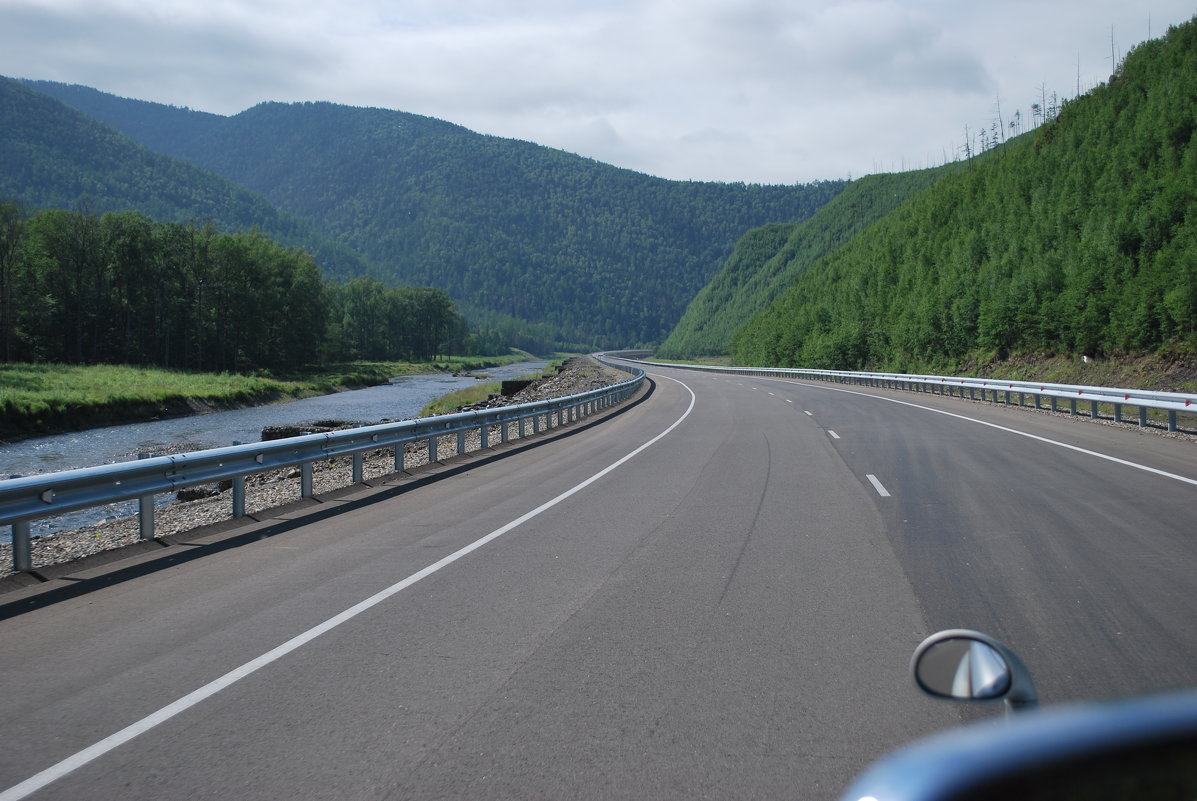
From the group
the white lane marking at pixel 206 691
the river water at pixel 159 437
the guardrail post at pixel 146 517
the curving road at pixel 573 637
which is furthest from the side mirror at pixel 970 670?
the river water at pixel 159 437

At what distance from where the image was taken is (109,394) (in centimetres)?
4125

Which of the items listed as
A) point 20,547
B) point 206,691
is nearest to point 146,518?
point 20,547

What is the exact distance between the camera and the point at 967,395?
36812 mm

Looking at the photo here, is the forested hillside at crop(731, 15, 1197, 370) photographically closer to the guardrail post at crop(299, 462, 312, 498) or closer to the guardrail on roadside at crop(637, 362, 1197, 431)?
the guardrail on roadside at crop(637, 362, 1197, 431)

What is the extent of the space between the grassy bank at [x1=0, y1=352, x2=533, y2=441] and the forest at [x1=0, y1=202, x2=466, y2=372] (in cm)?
827

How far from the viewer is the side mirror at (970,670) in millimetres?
1973

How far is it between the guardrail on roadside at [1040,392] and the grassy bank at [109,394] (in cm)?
3668

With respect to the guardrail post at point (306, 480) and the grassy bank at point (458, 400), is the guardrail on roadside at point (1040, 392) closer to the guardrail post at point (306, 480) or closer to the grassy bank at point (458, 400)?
the guardrail post at point (306, 480)

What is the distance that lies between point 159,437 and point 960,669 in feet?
118

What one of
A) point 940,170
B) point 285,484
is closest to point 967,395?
point 285,484

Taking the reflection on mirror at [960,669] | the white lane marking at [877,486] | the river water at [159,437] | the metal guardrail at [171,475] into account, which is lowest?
the river water at [159,437]

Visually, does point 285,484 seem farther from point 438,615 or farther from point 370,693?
point 370,693

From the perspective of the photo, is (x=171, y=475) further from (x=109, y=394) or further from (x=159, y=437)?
(x=109, y=394)

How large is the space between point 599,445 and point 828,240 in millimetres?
172874
